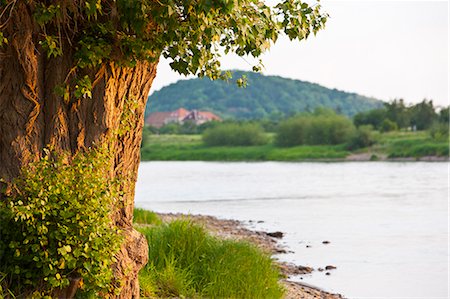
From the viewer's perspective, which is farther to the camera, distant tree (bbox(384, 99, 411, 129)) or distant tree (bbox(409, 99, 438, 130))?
distant tree (bbox(384, 99, 411, 129))

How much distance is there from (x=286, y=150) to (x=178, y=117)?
2716cm

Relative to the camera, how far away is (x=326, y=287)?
10.4m

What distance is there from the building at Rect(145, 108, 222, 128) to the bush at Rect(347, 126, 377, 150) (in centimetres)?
2746

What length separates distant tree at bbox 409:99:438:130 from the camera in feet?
196

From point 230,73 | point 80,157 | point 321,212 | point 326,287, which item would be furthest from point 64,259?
A: point 321,212

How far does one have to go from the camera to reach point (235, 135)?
Result: 66.2 m

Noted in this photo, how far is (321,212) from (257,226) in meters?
4.05

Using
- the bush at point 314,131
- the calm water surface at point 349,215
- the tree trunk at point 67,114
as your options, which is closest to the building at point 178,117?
the bush at point 314,131

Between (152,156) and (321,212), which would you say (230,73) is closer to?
(321,212)

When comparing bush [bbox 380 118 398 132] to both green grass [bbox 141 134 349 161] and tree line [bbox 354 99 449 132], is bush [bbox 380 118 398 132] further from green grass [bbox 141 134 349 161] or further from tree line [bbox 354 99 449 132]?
green grass [bbox 141 134 349 161]

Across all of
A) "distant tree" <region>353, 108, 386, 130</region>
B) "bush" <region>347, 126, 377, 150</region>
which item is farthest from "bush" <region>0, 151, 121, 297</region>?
"distant tree" <region>353, 108, 386, 130</region>

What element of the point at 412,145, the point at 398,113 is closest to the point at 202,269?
the point at 412,145

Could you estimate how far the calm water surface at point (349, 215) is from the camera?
460 inches

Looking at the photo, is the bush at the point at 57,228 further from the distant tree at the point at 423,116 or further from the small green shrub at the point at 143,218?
the distant tree at the point at 423,116
